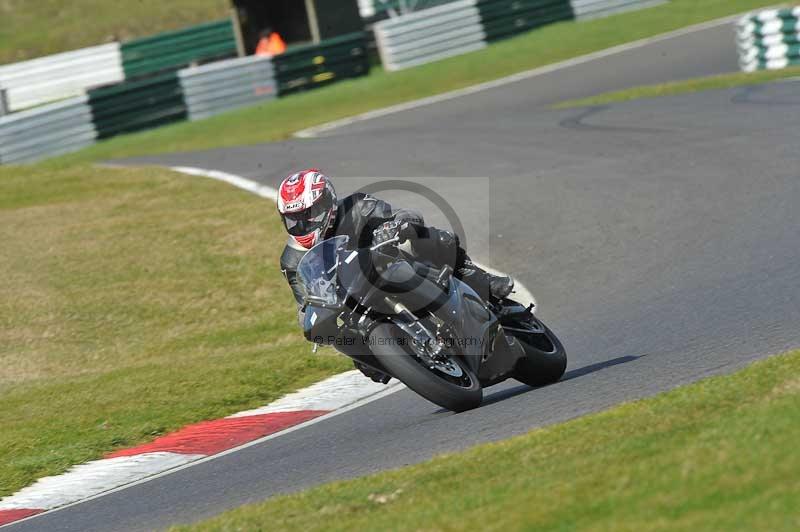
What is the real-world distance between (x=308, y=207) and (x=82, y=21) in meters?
38.6

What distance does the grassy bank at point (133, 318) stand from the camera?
388 inches

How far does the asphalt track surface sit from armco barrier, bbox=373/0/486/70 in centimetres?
534

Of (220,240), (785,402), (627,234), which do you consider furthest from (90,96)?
(785,402)

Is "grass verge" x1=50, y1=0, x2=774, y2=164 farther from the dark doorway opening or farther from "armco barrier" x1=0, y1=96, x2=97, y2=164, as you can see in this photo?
the dark doorway opening

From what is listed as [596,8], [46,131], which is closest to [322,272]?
[46,131]

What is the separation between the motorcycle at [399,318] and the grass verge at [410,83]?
1591cm

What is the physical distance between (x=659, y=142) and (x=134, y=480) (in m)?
9.89

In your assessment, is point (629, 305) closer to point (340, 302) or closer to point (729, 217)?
point (729, 217)

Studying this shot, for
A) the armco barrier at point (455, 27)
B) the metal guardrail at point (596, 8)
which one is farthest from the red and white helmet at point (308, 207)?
the metal guardrail at point (596, 8)

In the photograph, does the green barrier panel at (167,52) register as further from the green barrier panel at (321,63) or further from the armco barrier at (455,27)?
the armco barrier at (455,27)

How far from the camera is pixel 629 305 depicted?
1016 centimetres

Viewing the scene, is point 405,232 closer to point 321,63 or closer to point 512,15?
point 321,63

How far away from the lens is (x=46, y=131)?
25.1 metres

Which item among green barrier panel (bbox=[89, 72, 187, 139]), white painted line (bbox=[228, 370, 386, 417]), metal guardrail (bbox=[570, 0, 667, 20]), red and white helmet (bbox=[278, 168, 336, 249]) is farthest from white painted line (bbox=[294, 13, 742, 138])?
red and white helmet (bbox=[278, 168, 336, 249])
